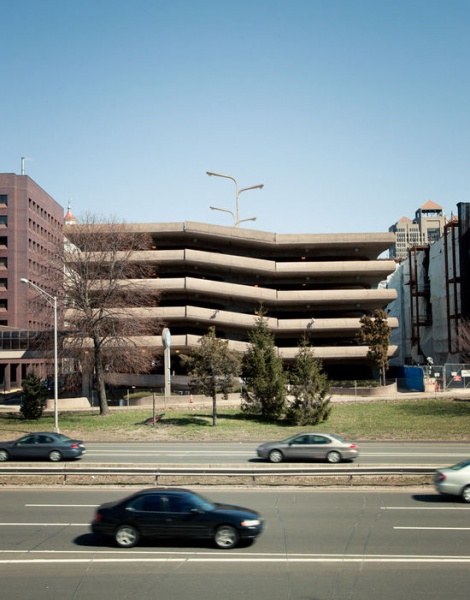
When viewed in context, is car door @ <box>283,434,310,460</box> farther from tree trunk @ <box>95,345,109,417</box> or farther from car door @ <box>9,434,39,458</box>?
tree trunk @ <box>95,345,109,417</box>

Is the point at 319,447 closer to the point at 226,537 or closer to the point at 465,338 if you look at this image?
the point at 226,537

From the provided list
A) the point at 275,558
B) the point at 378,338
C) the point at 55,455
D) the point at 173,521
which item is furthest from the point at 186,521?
the point at 378,338

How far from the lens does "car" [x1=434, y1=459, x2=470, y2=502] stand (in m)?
18.3

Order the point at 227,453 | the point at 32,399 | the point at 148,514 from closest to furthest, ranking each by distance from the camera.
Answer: the point at 148,514 < the point at 227,453 < the point at 32,399

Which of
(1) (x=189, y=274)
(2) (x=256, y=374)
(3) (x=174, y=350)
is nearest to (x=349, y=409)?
(2) (x=256, y=374)

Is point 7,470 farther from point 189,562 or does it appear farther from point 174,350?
point 174,350

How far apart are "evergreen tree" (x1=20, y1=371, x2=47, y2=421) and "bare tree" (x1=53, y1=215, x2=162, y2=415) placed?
3.17m

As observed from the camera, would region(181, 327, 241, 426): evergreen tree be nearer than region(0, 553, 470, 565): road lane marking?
No

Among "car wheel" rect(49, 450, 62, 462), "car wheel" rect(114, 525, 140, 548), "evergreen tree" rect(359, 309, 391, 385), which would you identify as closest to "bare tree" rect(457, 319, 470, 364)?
"evergreen tree" rect(359, 309, 391, 385)

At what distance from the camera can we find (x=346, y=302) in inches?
2542

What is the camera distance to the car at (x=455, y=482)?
18.3 meters

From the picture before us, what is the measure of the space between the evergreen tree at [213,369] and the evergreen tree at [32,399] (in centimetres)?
1156

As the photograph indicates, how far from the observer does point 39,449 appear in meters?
28.0

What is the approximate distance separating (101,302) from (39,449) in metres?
18.7
